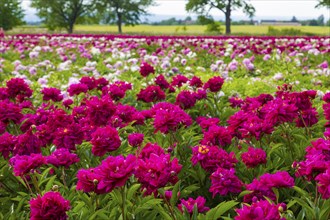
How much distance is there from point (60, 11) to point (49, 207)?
181 feet

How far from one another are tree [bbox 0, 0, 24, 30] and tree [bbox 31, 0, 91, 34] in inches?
103

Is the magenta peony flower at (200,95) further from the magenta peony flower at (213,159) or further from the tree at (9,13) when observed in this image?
the tree at (9,13)

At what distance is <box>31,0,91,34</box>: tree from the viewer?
176 ft

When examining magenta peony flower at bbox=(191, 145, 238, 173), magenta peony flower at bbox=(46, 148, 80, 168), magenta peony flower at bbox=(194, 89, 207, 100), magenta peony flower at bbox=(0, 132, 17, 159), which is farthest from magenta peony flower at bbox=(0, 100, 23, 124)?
magenta peony flower at bbox=(194, 89, 207, 100)

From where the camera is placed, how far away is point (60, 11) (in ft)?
178

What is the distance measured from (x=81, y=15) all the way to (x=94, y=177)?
60.2 meters

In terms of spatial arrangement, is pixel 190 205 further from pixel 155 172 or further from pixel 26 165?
pixel 26 165

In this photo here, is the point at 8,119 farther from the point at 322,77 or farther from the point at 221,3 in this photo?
the point at 221,3

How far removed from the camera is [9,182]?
3.25m

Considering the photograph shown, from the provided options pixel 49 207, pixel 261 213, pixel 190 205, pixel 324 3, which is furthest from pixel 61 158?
→ pixel 324 3

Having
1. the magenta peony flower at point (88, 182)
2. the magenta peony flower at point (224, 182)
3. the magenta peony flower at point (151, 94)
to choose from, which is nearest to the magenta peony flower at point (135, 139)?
the magenta peony flower at point (224, 182)

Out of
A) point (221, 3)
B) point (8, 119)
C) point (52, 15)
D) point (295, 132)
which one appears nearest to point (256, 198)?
point (295, 132)

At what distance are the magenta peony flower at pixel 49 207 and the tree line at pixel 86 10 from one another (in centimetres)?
4751

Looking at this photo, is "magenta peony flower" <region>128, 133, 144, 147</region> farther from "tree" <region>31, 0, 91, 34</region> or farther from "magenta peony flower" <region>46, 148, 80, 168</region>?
"tree" <region>31, 0, 91, 34</region>
